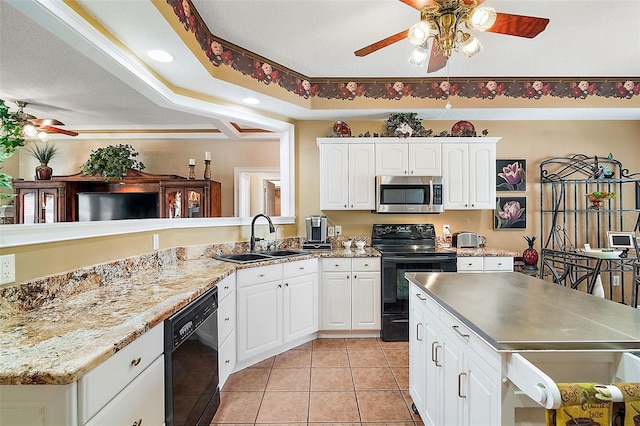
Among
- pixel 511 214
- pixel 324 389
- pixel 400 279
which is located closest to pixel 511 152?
pixel 511 214

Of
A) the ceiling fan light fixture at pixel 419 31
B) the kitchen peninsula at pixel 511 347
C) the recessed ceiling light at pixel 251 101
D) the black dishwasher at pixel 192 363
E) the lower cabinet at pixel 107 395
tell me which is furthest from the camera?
the recessed ceiling light at pixel 251 101

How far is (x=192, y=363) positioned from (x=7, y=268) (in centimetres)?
91

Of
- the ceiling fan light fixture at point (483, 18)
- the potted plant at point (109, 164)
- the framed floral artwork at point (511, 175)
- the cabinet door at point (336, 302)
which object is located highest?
the ceiling fan light fixture at point (483, 18)

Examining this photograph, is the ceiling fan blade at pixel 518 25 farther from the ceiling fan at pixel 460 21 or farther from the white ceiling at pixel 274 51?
the white ceiling at pixel 274 51

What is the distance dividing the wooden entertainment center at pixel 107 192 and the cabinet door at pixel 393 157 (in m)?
2.54

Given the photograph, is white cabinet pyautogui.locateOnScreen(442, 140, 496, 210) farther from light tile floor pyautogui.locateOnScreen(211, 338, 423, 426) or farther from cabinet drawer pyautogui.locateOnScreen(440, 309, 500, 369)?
cabinet drawer pyautogui.locateOnScreen(440, 309, 500, 369)

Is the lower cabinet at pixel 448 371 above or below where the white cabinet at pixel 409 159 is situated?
below

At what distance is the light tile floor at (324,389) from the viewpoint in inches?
80.2

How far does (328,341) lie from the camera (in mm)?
3262

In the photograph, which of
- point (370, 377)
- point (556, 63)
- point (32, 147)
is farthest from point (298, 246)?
point (32, 147)

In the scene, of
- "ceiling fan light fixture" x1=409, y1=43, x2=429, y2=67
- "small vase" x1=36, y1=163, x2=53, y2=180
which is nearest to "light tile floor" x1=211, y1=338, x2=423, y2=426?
"ceiling fan light fixture" x1=409, y1=43, x2=429, y2=67

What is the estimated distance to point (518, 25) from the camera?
1.78m

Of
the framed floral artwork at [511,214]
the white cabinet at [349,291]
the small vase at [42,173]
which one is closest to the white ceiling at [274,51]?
the small vase at [42,173]

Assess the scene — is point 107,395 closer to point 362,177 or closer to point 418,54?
point 418,54
